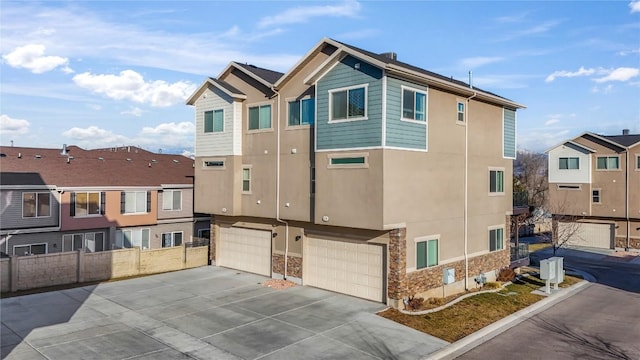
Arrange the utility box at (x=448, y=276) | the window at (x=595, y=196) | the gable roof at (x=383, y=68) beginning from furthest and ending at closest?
the window at (x=595, y=196), the utility box at (x=448, y=276), the gable roof at (x=383, y=68)

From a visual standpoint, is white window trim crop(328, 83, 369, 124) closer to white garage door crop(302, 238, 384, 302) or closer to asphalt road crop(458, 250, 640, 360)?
white garage door crop(302, 238, 384, 302)

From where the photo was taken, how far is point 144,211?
2870 cm

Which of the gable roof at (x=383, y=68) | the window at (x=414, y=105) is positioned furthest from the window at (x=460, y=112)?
the window at (x=414, y=105)

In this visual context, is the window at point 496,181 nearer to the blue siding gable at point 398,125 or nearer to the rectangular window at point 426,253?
the rectangular window at point 426,253

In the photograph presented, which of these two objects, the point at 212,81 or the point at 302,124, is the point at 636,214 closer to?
the point at 302,124

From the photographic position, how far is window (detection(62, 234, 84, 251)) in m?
25.9

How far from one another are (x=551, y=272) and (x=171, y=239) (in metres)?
22.2

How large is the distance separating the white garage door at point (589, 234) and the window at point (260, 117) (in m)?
25.9

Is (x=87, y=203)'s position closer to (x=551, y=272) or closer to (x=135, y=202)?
(x=135, y=202)

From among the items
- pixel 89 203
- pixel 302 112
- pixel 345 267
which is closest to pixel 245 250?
pixel 345 267

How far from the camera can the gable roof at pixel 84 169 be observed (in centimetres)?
2589

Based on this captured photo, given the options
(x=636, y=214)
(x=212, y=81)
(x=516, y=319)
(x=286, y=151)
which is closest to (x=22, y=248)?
(x=212, y=81)

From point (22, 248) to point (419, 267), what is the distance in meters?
20.6

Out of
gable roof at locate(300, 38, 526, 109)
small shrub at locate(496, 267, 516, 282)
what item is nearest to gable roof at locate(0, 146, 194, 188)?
gable roof at locate(300, 38, 526, 109)
